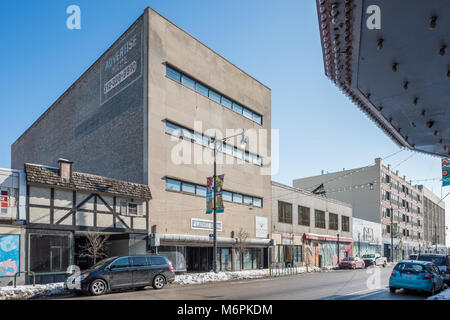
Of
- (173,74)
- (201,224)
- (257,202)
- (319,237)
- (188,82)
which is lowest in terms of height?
(319,237)

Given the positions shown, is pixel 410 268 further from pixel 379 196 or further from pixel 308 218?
pixel 379 196

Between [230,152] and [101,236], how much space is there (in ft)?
45.2

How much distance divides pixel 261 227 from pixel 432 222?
9079cm

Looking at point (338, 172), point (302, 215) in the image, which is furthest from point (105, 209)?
point (338, 172)

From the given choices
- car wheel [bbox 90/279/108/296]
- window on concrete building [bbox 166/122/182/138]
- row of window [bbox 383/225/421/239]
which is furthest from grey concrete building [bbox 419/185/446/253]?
car wheel [bbox 90/279/108/296]

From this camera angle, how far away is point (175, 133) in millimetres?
29344

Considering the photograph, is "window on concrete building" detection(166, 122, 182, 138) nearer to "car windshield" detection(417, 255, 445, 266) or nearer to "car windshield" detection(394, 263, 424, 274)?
"car windshield" detection(417, 255, 445, 266)

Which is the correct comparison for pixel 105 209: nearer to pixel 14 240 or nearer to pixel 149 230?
pixel 149 230

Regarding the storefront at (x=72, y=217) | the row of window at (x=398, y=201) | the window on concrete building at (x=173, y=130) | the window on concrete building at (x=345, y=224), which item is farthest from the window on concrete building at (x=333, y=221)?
the storefront at (x=72, y=217)

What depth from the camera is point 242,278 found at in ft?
87.2

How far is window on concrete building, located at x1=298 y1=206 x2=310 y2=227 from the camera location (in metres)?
44.2

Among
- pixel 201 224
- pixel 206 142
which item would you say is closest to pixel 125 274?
pixel 201 224

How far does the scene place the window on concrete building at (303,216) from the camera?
145 ft
